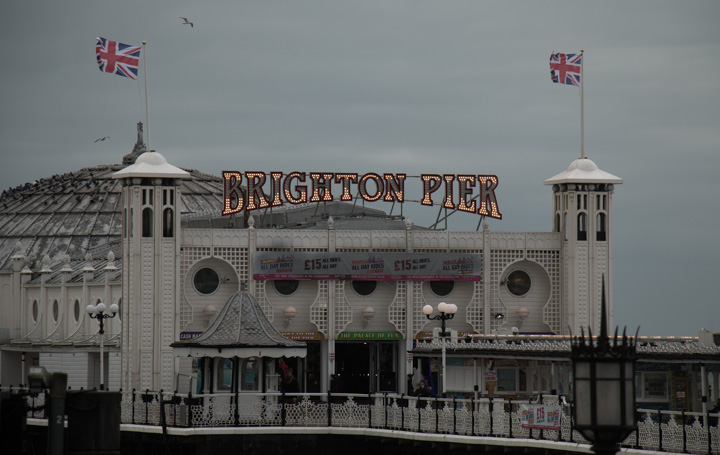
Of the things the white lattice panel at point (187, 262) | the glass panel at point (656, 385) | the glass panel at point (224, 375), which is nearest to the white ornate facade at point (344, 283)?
the white lattice panel at point (187, 262)

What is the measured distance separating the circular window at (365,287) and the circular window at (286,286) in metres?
2.74

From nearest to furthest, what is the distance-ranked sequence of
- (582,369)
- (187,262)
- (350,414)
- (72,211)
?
1. (582,369)
2. (350,414)
3. (187,262)
4. (72,211)

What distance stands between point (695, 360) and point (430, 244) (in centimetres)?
1897

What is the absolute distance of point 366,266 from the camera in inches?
2291

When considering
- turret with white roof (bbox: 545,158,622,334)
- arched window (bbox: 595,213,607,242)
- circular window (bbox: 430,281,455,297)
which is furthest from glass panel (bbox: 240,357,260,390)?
arched window (bbox: 595,213,607,242)

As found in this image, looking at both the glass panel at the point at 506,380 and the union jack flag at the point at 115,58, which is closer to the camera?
the glass panel at the point at 506,380

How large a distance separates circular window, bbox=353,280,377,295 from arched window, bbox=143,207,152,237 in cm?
944

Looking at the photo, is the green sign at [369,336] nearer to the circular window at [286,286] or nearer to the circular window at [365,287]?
the circular window at [365,287]

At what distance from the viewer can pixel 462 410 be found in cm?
4316

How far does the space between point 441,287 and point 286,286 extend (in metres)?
7.02

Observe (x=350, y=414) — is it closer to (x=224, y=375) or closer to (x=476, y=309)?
(x=224, y=375)

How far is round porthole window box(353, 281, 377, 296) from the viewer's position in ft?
194

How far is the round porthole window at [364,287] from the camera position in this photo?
5900cm

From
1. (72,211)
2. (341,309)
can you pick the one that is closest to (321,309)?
(341,309)
